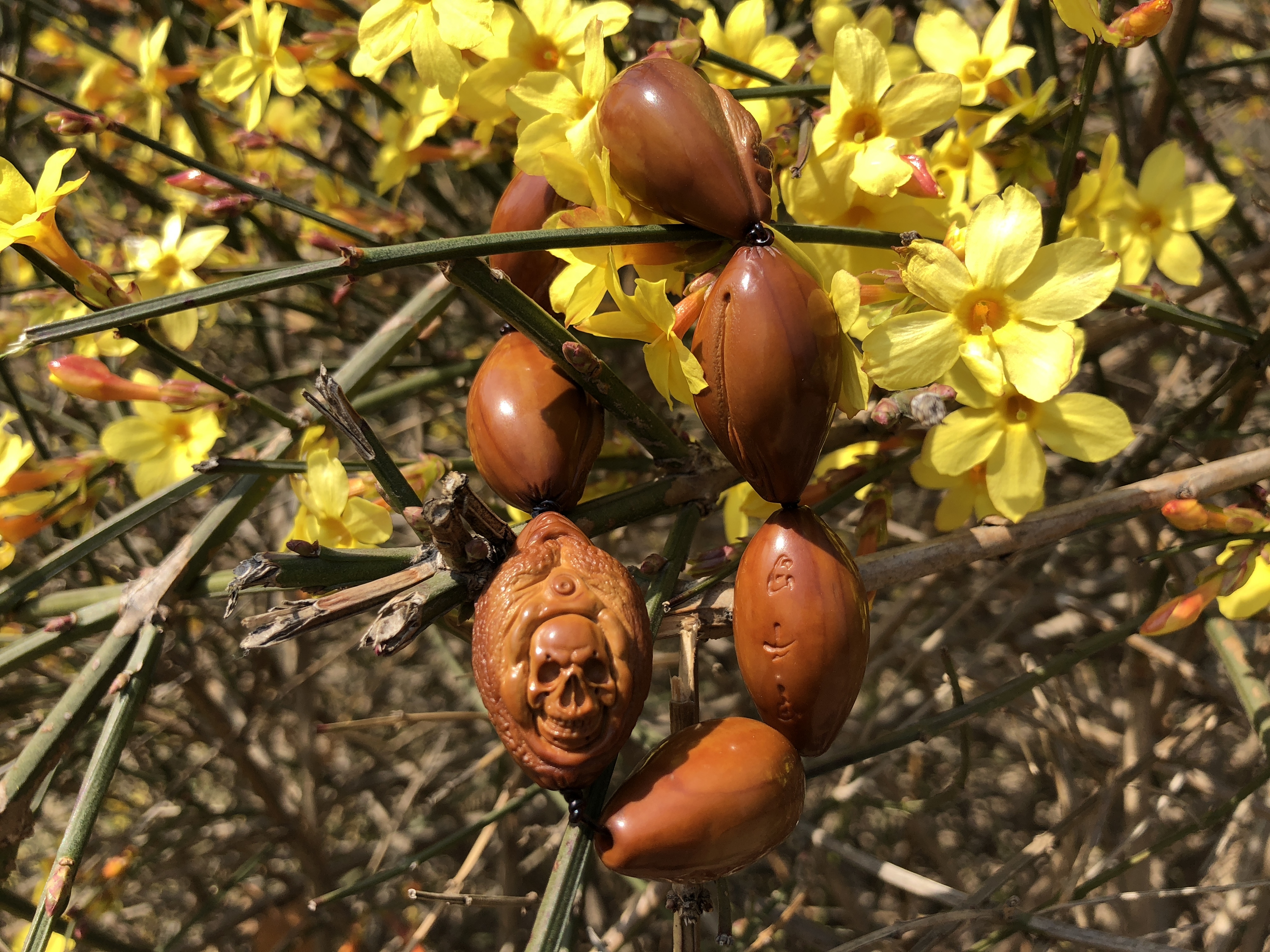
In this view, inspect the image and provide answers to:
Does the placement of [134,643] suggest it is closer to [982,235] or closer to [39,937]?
[39,937]

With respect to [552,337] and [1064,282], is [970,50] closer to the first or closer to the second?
[1064,282]

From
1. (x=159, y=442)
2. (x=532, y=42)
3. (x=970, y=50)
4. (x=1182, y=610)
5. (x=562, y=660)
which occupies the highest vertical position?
(x=532, y=42)

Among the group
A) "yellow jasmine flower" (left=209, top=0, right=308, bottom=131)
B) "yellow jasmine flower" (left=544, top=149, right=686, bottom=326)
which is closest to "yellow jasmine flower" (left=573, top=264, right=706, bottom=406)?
"yellow jasmine flower" (left=544, top=149, right=686, bottom=326)

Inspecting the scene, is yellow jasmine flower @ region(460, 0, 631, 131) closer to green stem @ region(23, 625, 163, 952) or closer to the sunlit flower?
the sunlit flower

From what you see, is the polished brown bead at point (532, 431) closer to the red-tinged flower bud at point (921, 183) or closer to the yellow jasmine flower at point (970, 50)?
the red-tinged flower bud at point (921, 183)

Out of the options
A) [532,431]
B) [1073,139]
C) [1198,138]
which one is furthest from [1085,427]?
[1198,138]

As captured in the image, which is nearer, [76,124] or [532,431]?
[532,431]
